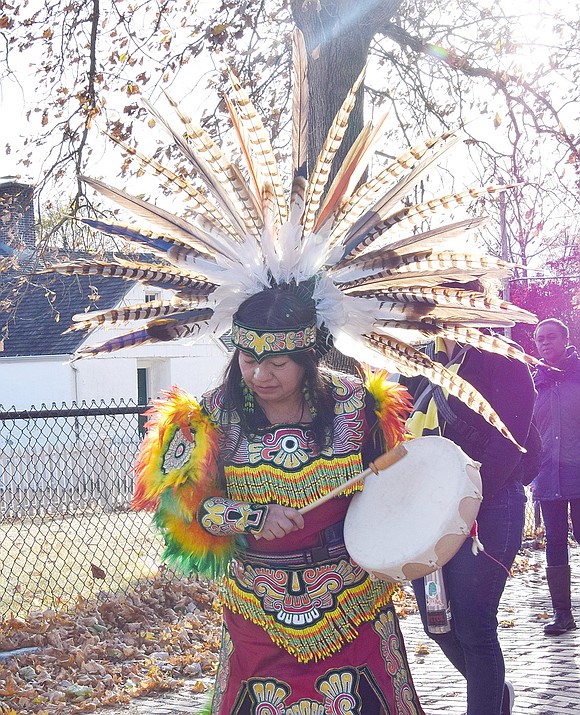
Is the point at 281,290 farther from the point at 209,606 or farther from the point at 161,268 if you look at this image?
the point at 209,606

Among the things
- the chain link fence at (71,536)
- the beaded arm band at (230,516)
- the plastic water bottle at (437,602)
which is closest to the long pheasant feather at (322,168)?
→ the beaded arm band at (230,516)

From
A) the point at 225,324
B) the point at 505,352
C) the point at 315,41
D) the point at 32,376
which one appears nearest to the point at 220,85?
the point at 315,41

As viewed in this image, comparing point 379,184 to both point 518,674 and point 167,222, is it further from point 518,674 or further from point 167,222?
point 518,674

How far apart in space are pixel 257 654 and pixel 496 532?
46.7 inches

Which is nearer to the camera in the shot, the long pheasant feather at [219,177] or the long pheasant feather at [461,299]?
the long pheasant feather at [461,299]

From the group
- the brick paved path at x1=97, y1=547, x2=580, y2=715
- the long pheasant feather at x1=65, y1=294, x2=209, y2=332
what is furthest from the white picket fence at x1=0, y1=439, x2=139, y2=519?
the long pheasant feather at x1=65, y1=294, x2=209, y2=332

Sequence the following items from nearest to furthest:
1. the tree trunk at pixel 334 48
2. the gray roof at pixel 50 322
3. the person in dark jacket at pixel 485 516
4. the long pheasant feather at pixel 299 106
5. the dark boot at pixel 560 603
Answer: the long pheasant feather at pixel 299 106
the person in dark jacket at pixel 485 516
the tree trunk at pixel 334 48
the dark boot at pixel 560 603
the gray roof at pixel 50 322

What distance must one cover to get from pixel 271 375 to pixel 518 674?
3275mm

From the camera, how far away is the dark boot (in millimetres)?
6535

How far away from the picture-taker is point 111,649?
619cm

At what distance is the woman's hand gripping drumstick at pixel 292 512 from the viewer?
2.99 m

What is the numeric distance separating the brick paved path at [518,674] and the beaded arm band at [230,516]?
93.4 inches

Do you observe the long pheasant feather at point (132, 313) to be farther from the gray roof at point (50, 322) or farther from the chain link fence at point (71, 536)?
the gray roof at point (50, 322)

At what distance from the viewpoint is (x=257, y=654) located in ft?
10.3
